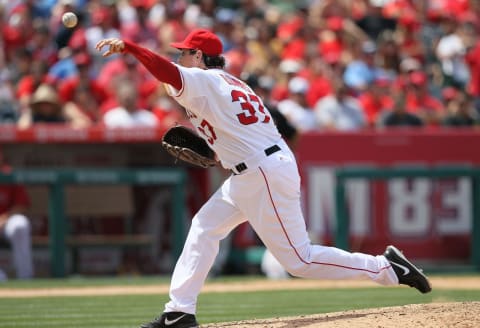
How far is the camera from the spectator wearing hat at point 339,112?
12.0 metres

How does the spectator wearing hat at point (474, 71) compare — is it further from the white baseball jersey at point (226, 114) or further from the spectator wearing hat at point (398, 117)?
the white baseball jersey at point (226, 114)

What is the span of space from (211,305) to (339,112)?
4.79 metres

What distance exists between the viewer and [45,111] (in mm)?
11070

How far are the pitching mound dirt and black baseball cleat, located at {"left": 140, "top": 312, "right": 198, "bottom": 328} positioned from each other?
13 cm

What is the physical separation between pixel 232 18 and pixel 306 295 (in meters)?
6.20

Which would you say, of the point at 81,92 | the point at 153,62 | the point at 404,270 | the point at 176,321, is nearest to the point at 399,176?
the point at 81,92

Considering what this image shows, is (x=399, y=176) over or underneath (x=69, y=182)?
underneath

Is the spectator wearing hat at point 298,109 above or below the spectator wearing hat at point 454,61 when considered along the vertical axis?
below

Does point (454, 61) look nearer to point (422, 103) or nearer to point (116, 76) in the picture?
point (422, 103)

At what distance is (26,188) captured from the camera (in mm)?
11047

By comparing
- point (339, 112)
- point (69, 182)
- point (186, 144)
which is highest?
point (339, 112)

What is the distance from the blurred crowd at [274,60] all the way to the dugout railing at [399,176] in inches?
30.9

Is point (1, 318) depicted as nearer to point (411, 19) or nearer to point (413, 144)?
point (413, 144)

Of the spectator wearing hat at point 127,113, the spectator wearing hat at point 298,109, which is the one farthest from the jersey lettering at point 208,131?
the spectator wearing hat at point 298,109
